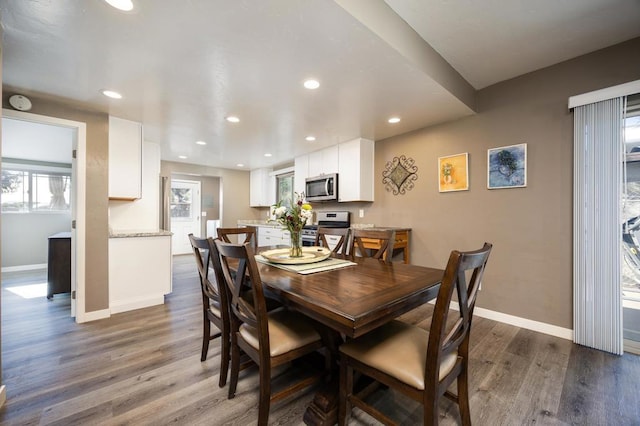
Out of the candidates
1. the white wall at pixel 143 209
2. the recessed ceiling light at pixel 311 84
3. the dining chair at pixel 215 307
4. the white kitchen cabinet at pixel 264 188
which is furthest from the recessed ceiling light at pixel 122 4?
the white kitchen cabinet at pixel 264 188

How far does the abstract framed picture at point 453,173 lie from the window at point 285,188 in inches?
127

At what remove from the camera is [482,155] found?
112 inches

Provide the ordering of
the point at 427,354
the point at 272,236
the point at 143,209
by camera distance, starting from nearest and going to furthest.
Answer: the point at 427,354, the point at 143,209, the point at 272,236

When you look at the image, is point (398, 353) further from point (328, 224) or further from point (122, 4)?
point (328, 224)

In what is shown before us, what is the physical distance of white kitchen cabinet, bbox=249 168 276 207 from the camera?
626 centimetres

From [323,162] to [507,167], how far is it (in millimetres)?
2619

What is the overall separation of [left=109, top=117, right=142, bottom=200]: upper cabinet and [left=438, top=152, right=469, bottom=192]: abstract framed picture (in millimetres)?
3658

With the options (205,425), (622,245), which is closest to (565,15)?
(622,245)

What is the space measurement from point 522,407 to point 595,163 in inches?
79.2

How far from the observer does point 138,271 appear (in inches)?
120

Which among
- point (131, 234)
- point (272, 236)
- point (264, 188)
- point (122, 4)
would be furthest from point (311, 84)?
point (264, 188)

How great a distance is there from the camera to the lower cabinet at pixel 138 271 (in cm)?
289

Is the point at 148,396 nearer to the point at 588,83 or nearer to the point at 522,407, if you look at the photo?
the point at 522,407

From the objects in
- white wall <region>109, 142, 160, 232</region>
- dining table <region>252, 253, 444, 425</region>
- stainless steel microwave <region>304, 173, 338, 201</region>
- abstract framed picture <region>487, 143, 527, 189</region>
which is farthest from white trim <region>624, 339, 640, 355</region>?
white wall <region>109, 142, 160, 232</region>
